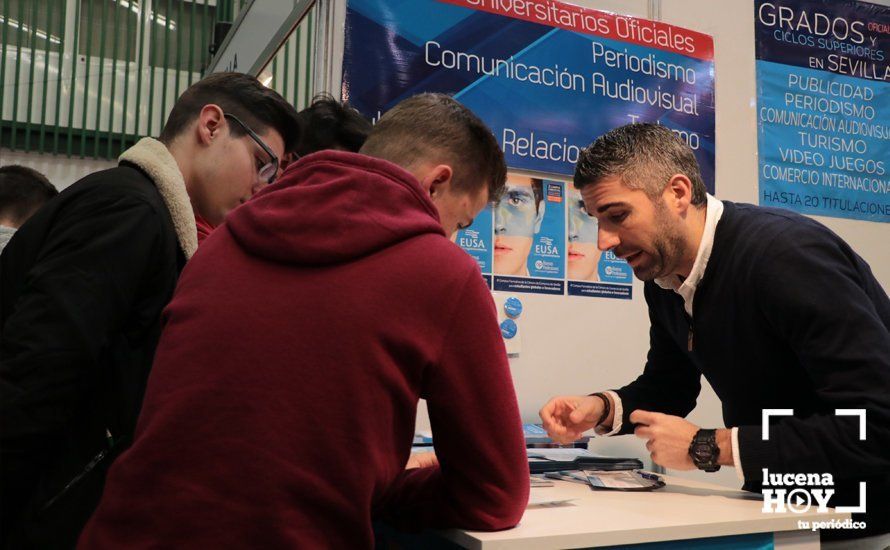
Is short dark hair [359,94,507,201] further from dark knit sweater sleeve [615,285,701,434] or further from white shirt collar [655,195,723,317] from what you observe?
dark knit sweater sleeve [615,285,701,434]

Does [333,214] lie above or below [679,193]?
below

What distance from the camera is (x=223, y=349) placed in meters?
0.85

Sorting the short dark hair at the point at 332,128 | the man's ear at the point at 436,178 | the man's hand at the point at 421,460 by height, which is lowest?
the man's hand at the point at 421,460

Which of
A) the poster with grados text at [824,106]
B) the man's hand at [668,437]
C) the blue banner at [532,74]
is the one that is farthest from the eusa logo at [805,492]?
the poster with grados text at [824,106]

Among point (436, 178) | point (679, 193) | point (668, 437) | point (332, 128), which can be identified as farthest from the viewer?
point (332, 128)

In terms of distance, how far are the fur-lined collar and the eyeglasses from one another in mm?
233

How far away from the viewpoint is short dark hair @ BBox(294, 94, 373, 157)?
1.85m

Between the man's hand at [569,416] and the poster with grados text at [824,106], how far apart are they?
1.55 m

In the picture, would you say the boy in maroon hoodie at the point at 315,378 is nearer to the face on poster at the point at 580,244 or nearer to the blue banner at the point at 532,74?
the blue banner at the point at 532,74

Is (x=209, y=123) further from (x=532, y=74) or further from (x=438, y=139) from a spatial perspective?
(x=532, y=74)

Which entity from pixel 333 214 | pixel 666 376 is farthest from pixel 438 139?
pixel 666 376

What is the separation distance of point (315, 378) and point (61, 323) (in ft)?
1.60

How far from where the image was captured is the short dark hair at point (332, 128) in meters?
1.85

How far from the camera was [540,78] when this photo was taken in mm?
2531
